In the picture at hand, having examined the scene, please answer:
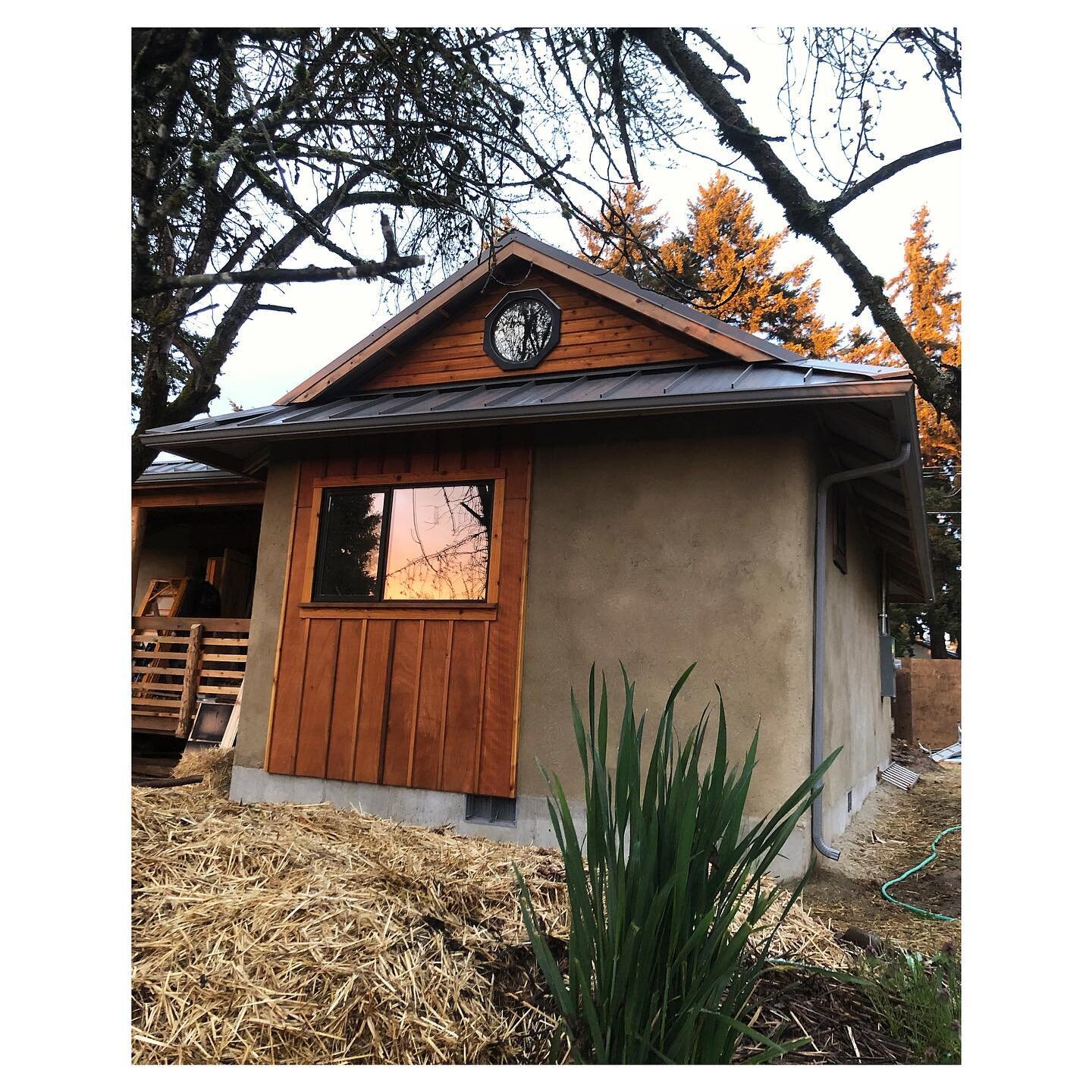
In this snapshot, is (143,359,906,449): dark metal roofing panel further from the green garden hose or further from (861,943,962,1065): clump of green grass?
(861,943,962,1065): clump of green grass

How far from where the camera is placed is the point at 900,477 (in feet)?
14.5

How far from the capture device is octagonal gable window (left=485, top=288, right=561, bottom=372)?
5.27 meters

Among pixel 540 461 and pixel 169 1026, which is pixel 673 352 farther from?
pixel 169 1026

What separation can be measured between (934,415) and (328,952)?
26.5ft

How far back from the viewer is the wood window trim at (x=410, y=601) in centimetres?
450

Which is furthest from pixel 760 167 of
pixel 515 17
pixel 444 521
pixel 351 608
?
pixel 351 608

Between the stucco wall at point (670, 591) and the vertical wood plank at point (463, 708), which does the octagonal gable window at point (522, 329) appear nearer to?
the stucco wall at point (670, 591)

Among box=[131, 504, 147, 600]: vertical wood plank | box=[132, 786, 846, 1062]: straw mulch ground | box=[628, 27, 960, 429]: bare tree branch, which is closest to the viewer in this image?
box=[132, 786, 846, 1062]: straw mulch ground

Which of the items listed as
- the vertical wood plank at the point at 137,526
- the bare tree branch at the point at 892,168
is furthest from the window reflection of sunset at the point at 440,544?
the vertical wood plank at the point at 137,526

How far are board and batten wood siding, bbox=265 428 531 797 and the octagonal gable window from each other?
83 cm

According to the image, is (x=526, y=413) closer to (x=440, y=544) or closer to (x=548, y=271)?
(x=440, y=544)

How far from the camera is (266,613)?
16.6 feet

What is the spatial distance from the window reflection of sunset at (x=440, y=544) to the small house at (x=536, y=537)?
1 centimetres

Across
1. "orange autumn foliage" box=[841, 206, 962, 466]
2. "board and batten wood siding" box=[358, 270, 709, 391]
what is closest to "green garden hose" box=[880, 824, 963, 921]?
"board and batten wood siding" box=[358, 270, 709, 391]
